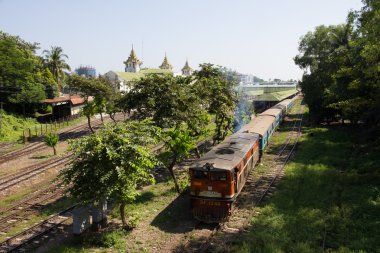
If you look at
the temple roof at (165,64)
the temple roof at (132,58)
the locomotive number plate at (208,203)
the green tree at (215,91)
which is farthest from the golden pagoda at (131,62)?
the locomotive number plate at (208,203)

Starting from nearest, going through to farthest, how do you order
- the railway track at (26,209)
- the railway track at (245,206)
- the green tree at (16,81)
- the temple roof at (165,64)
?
1. the railway track at (245,206)
2. the railway track at (26,209)
3. the green tree at (16,81)
4. the temple roof at (165,64)

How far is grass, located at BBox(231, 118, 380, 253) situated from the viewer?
506 inches

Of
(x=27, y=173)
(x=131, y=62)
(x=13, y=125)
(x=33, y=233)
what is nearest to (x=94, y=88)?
(x=13, y=125)

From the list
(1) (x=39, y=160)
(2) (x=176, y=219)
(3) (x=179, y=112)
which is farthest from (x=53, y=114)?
(2) (x=176, y=219)

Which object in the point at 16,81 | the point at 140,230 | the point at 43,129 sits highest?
the point at 16,81

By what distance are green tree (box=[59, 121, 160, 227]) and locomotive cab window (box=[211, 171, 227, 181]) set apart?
10.2ft

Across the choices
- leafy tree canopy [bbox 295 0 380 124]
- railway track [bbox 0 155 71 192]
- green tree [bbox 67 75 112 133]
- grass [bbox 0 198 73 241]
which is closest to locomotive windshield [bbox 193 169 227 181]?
grass [bbox 0 198 73 241]

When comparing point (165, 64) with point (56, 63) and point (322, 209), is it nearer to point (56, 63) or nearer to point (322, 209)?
point (56, 63)

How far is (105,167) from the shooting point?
13.2 meters

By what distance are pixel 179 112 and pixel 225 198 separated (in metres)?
7.20

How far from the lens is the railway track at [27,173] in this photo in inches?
885

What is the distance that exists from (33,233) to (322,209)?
13.7 meters

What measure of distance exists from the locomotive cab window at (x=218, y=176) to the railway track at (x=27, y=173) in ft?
48.5

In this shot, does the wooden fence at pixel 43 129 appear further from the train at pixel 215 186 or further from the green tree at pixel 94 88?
the train at pixel 215 186
